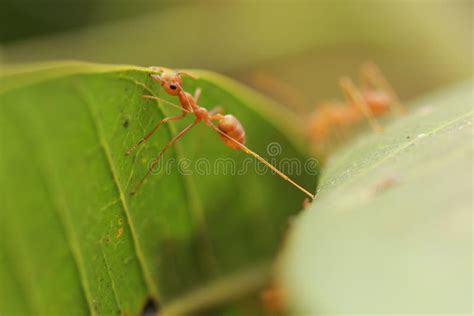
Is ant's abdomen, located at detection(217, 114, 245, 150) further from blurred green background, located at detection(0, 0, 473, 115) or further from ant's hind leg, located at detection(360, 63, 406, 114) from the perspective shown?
ant's hind leg, located at detection(360, 63, 406, 114)

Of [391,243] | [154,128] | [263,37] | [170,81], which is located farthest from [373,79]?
[391,243]

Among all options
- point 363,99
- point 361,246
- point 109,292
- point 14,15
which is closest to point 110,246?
point 109,292

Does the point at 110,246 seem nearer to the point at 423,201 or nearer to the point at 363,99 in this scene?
the point at 423,201

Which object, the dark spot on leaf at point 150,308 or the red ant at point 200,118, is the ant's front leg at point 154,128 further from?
the dark spot on leaf at point 150,308

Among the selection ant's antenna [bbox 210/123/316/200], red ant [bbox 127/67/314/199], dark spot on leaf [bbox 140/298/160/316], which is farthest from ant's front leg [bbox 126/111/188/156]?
dark spot on leaf [bbox 140/298/160/316]

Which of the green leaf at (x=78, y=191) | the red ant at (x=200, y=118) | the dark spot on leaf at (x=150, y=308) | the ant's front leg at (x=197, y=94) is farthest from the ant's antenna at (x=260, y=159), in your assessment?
the dark spot on leaf at (x=150, y=308)

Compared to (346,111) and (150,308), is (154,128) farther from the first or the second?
(346,111)
